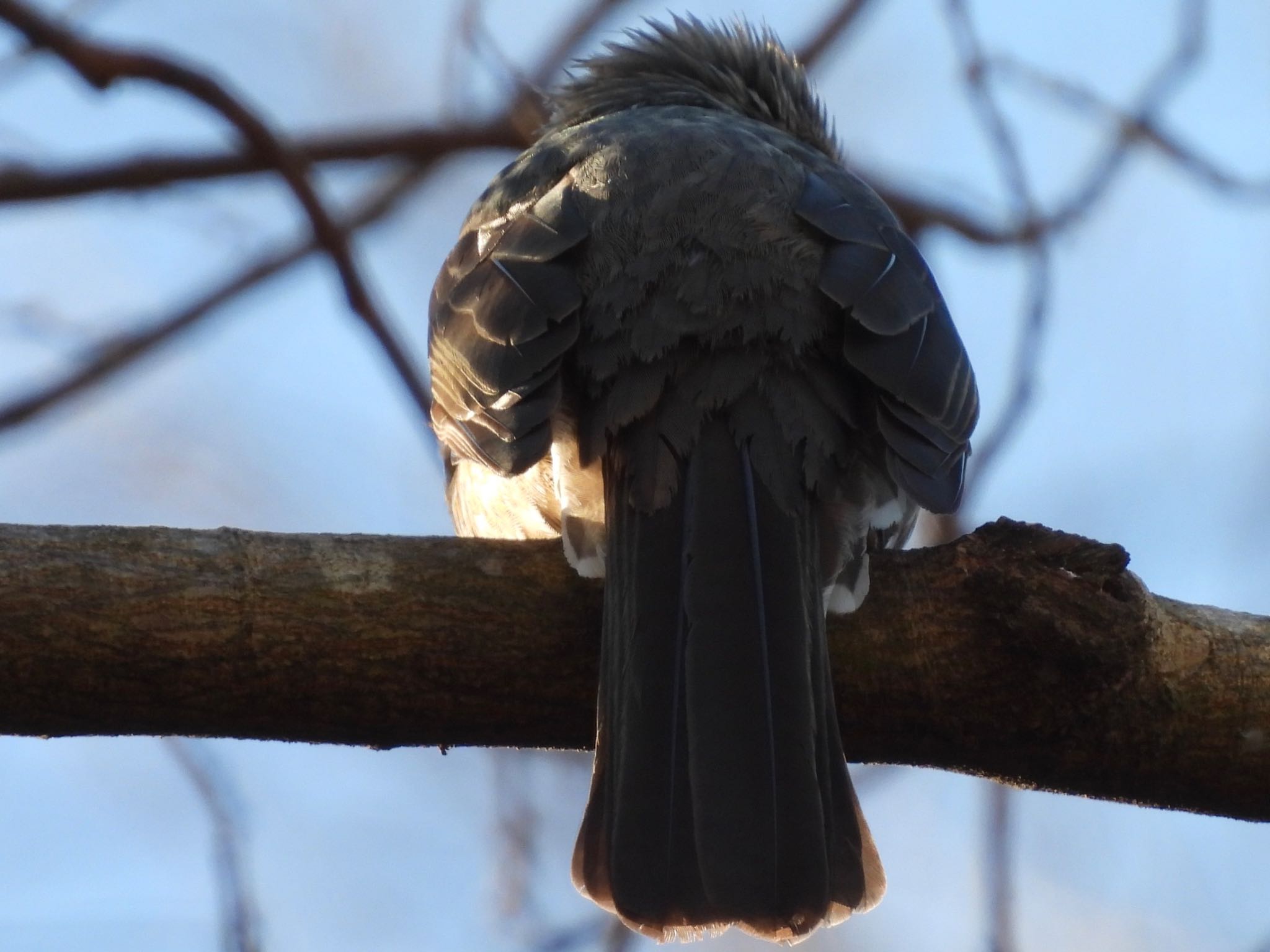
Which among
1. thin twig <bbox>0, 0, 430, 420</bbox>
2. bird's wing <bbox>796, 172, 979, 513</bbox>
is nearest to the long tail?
bird's wing <bbox>796, 172, 979, 513</bbox>

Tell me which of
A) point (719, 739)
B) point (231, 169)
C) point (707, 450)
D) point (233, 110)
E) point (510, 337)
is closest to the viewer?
point (719, 739)

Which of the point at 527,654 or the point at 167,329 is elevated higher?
the point at 167,329

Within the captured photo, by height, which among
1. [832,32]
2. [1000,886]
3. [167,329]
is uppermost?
[832,32]

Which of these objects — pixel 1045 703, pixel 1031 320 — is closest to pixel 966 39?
pixel 1031 320

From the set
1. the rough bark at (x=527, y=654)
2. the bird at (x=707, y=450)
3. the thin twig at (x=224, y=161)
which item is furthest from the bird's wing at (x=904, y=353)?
the thin twig at (x=224, y=161)

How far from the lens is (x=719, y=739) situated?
8.63 ft

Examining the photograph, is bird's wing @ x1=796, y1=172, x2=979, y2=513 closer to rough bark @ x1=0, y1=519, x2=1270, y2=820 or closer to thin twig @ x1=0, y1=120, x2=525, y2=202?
rough bark @ x1=0, y1=519, x2=1270, y2=820

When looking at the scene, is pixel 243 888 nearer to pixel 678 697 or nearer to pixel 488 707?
pixel 488 707

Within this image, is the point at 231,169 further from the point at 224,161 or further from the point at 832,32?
the point at 832,32

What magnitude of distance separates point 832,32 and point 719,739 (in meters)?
4.10

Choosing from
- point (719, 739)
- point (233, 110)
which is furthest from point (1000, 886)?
point (233, 110)

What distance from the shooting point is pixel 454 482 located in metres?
4.03

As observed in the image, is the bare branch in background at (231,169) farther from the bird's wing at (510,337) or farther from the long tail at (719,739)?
the long tail at (719,739)

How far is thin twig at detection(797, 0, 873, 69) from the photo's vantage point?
19.5 ft
